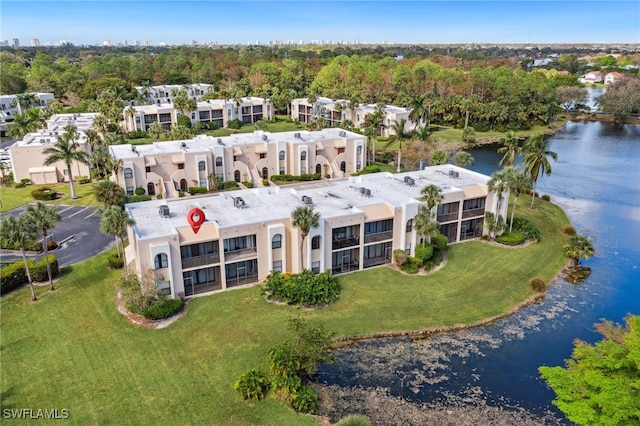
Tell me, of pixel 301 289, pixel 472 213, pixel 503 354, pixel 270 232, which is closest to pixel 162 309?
pixel 270 232

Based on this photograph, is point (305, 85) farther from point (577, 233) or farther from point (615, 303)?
point (615, 303)

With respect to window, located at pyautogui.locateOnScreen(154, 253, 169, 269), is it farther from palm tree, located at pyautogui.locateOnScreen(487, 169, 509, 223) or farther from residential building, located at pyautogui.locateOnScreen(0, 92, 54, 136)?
residential building, located at pyautogui.locateOnScreen(0, 92, 54, 136)

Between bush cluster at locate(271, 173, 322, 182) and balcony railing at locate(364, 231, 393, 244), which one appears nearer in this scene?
balcony railing at locate(364, 231, 393, 244)

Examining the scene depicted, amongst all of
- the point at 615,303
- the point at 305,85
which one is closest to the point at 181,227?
the point at 615,303

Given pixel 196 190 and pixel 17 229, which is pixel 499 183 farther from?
pixel 17 229

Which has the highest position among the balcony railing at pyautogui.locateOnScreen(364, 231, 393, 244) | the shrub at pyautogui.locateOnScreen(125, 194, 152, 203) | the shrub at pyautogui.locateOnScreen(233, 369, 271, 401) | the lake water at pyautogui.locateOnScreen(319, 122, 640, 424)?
the balcony railing at pyautogui.locateOnScreen(364, 231, 393, 244)

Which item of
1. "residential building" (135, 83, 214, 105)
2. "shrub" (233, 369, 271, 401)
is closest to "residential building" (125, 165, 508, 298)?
"shrub" (233, 369, 271, 401)

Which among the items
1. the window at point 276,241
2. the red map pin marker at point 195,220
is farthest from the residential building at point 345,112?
the red map pin marker at point 195,220

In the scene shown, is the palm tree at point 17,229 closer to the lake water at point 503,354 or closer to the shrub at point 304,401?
the shrub at point 304,401
